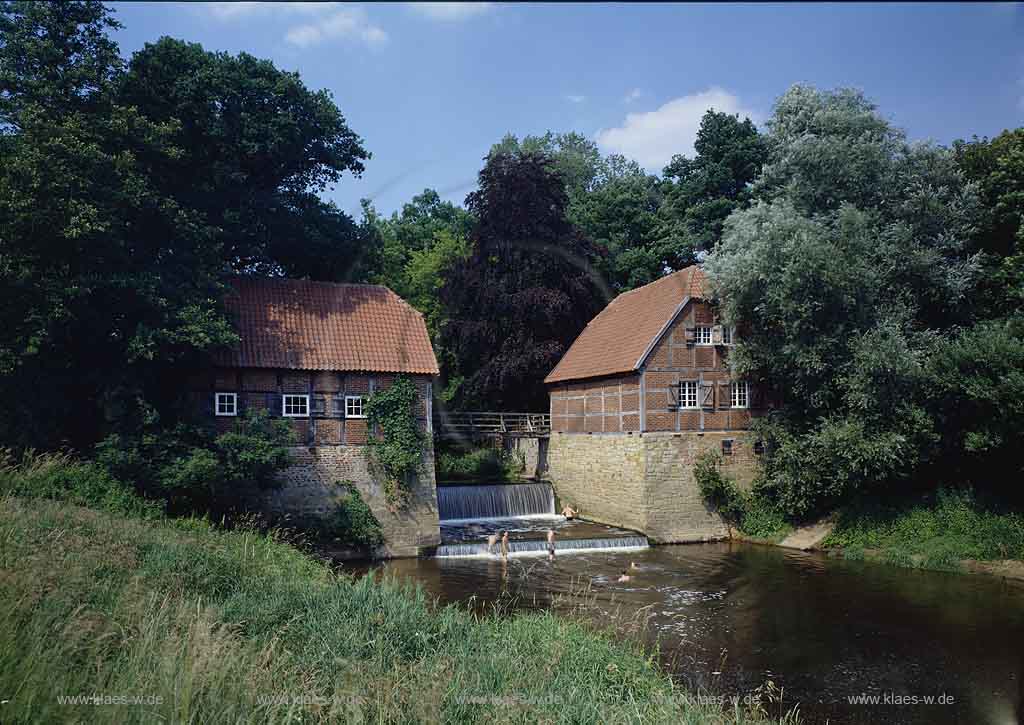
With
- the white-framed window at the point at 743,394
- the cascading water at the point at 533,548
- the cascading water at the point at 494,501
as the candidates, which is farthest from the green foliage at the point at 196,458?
the white-framed window at the point at 743,394

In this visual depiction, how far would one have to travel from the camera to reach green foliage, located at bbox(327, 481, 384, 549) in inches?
687

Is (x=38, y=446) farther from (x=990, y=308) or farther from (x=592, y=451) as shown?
(x=990, y=308)

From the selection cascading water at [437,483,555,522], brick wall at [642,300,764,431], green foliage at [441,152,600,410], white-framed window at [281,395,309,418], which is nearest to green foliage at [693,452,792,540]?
brick wall at [642,300,764,431]

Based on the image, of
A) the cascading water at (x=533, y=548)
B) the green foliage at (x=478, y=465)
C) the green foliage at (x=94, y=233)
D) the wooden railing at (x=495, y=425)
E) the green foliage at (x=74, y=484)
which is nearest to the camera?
the green foliage at (x=74, y=484)

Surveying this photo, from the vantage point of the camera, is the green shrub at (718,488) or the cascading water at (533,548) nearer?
the cascading water at (533,548)

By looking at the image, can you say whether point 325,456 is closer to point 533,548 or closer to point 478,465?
point 533,548

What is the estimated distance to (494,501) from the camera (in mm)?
23297

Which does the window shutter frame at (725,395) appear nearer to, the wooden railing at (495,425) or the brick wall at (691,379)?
the brick wall at (691,379)

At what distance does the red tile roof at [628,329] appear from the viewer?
69.7ft

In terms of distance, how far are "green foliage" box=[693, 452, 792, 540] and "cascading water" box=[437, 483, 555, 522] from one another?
6.09 m

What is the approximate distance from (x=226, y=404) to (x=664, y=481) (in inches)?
501

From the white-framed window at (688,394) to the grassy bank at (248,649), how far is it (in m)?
12.6

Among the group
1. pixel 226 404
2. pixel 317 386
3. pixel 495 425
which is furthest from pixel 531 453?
pixel 226 404

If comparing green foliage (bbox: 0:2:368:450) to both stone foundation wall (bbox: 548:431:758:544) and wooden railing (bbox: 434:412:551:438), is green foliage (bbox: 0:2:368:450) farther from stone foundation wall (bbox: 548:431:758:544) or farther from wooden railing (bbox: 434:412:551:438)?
stone foundation wall (bbox: 548:431:758:544)
